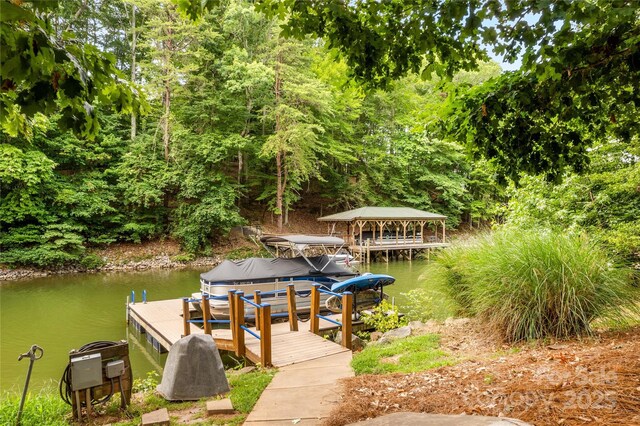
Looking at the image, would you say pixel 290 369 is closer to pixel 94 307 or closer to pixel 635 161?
pixel 635 161

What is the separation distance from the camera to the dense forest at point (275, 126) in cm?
295

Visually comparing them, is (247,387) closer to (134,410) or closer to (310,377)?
(310,377)

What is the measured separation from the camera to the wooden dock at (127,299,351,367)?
642 cm

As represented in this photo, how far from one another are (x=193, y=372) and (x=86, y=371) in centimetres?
109

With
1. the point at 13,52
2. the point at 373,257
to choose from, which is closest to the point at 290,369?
the point at 13,52

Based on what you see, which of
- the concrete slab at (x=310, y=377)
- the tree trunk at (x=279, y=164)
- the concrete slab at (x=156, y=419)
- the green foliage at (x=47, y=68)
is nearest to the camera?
the green foliage at (x=47, y=68)

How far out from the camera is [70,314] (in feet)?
37.7

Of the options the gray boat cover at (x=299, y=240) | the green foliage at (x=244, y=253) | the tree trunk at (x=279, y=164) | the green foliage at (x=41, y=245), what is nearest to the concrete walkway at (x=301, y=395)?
the gray boat cover at (x=299, y=240)

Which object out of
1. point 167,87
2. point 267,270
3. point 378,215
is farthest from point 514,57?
point 167,87

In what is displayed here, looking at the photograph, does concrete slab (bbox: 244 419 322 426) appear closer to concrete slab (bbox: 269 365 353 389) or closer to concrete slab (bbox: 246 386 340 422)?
concrete slab (bbox: 246 386 340 422)

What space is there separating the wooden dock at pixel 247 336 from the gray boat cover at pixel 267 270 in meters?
1.49

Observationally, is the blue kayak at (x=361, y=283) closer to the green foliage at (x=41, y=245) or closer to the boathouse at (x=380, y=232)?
the boathouse at (x=380, y=232)

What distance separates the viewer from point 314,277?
1173 centimetres

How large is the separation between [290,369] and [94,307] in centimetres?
960
